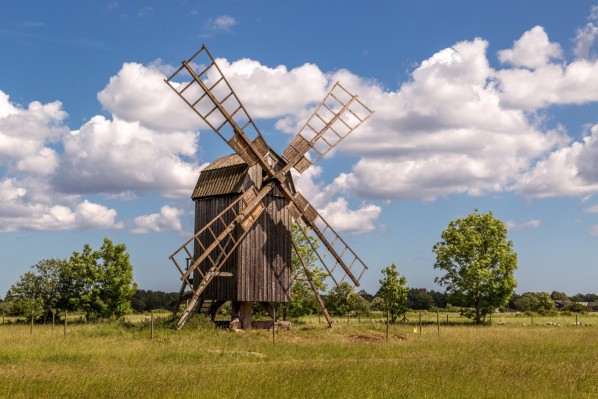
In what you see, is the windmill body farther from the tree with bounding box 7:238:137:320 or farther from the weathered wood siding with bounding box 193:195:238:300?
the tree with bounding box 7:238:137:320

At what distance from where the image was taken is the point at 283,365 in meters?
19.5

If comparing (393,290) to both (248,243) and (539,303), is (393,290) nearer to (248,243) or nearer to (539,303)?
(248,243)

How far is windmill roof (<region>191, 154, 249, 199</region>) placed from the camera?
3369 cm

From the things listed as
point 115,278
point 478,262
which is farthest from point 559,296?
point 115,278

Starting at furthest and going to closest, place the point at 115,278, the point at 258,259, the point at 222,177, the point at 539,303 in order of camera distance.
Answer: the point at 539,303
the point at 115,278
the point at 222,177
the point at 258,259

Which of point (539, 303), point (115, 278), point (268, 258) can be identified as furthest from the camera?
point (539, 303)

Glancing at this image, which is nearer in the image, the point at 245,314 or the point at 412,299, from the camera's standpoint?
the point at 245,314

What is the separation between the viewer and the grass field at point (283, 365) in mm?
14297

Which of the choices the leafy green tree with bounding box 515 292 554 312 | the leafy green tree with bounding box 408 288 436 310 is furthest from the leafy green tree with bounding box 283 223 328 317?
the leafy green tree with bounding box 408 288 436 310

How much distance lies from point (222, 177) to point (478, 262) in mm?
23954

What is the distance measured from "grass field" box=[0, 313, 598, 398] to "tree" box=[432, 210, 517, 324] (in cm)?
1798

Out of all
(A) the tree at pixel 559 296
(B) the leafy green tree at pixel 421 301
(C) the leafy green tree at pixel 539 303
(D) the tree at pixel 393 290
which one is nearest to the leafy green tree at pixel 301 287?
(D) the tree at pixel 393 290

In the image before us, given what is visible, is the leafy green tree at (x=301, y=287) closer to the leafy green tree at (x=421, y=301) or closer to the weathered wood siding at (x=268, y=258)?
the weathered wood siding at (x=268, y=258)

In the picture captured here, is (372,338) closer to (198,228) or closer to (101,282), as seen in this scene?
(198,228)
